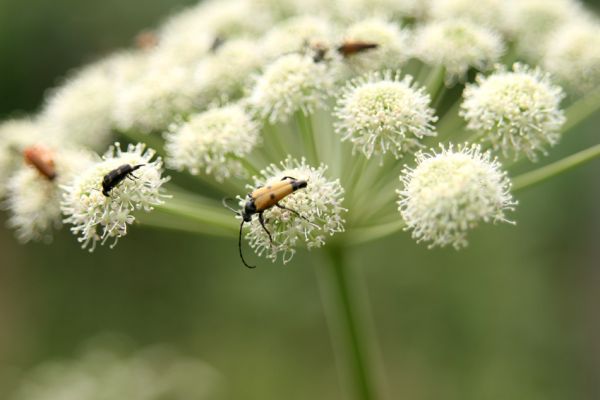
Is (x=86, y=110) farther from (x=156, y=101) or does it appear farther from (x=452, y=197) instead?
(x=452, y=197)

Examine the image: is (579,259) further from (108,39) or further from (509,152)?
(108,39)

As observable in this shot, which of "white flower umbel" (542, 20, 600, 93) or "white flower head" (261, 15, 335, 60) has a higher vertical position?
"white flower head" (261, 15, 335, 60)

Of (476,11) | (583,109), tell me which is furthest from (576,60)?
(476,11)

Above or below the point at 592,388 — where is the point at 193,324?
above

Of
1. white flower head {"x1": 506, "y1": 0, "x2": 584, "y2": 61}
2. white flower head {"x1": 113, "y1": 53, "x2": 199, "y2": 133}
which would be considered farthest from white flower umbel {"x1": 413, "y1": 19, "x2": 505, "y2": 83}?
white flower head {"x1": 113, "y1": 53, "x2": 199, "y2": 133}

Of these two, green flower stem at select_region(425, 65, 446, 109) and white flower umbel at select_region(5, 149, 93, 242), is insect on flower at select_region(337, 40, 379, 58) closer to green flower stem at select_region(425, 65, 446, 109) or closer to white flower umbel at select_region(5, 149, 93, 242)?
green flower stem at select_region(425, 65, 446, 109)

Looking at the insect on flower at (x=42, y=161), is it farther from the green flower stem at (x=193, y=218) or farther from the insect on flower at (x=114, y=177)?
the insect on flower at (x=114, y=177)

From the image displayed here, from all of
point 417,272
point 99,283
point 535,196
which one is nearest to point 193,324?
Result: point 99,283
